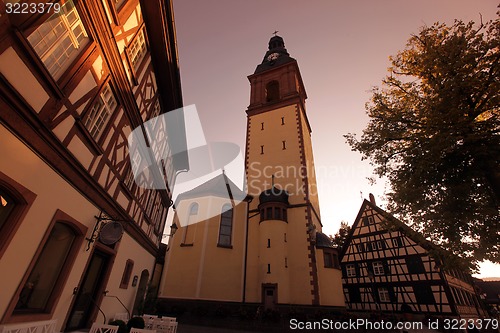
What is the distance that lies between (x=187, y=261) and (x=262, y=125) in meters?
15.1

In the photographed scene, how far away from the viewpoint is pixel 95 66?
619 cm

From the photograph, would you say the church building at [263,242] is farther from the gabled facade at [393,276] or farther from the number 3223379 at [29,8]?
the number 3223379 at [29,8]

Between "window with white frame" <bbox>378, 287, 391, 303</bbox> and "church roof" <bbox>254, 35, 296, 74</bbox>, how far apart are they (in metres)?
26.1

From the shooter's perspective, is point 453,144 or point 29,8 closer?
point 29,8

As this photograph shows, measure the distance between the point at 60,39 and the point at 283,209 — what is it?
1660cm

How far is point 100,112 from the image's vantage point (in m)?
6.77

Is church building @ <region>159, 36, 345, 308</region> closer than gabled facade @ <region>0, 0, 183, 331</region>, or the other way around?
gabled facade @ <region>0, 0, 183, 331</region>

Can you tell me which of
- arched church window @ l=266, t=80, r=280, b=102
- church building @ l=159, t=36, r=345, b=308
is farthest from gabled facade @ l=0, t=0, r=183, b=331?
arched church window @ l=266, t=80, r=280, b=102

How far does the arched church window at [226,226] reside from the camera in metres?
19.7

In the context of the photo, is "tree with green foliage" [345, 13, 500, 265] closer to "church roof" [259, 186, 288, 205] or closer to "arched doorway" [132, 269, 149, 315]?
"church roof" [259, 186, 288, 205]

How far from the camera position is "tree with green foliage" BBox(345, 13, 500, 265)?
8.80 metres

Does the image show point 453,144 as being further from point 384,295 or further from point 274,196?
point 384,295

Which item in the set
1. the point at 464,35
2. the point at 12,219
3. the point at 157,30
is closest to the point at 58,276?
the point at 12,219

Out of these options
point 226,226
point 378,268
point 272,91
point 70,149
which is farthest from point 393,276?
point 70,149
